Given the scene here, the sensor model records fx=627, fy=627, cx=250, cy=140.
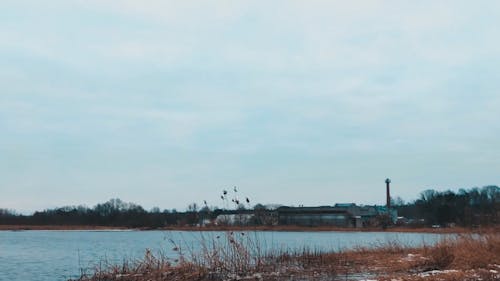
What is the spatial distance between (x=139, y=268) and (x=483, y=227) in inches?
391

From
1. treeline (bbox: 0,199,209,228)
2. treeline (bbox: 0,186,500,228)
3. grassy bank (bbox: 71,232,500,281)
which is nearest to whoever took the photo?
grassy bank (bbox: 71,232,500,281)

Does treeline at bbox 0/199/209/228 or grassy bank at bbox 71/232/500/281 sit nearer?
grassy bank at bbox 71/232/500/281

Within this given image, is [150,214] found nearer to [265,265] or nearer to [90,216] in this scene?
[90,216]

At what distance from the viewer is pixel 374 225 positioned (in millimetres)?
105938

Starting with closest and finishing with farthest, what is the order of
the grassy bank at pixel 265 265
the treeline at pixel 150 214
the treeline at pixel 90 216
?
the grassy bank at pixel 265 265, the treeline at pixel 150 214, the treeline at pixel 90 216

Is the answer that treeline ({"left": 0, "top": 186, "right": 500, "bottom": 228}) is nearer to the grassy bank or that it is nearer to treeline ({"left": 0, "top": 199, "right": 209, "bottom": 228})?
treeline ({"left": 0, "top": 199, "right": 209, "bottom": 228})

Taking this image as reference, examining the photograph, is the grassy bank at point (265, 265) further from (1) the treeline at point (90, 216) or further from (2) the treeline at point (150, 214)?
(1) the treeline at point (90, 216)

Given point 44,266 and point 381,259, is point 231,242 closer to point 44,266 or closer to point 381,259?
point 381,259

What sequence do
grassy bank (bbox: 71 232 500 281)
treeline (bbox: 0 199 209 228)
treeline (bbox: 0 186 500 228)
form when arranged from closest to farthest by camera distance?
grassy bank (bbox: 71 232 500 281)
treeline (bbox: 0 186 500 228)
treeline (bbox: 0 199 209 228)

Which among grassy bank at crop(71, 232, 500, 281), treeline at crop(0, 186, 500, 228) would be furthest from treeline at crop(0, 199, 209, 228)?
grassy bank at crop(71, 232, 500, 281)

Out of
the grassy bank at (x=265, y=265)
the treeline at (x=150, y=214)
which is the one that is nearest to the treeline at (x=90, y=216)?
the treeline at (x=150, y=214)

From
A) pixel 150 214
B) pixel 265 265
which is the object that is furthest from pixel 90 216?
pixel 265 265

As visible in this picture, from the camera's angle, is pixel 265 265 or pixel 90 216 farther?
pixel 90 216

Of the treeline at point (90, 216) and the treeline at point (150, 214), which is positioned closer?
the treeline at point (150, 214)
